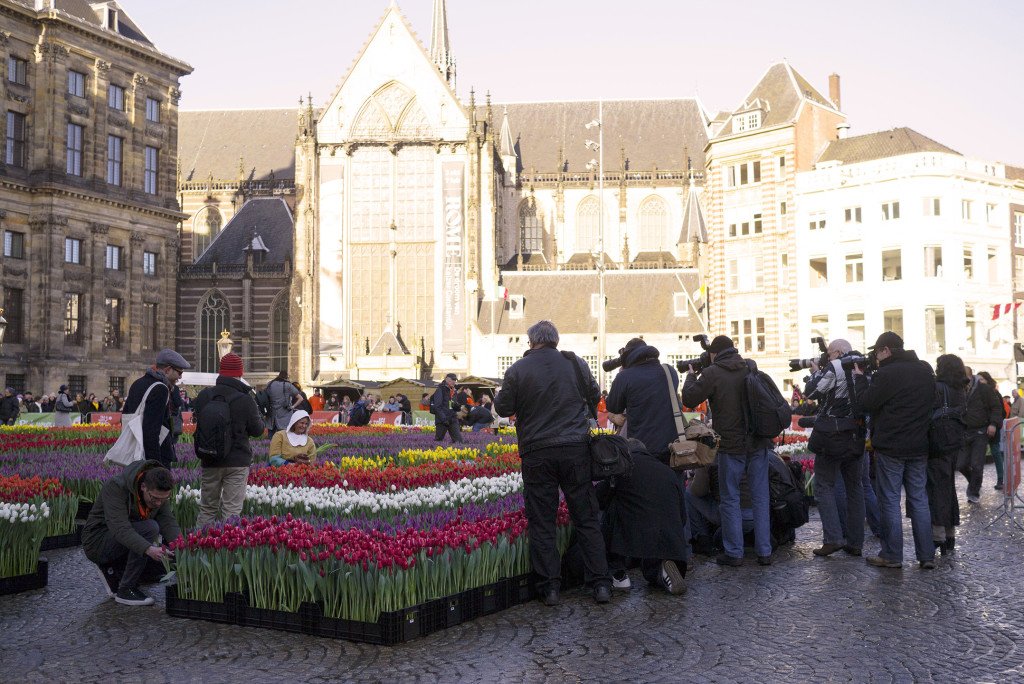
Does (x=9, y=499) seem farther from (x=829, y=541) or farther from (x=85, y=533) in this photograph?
(x=829, y=541)

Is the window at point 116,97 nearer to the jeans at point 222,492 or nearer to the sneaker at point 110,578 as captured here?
the jeans at point 222,492

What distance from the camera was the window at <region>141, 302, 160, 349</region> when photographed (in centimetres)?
5269

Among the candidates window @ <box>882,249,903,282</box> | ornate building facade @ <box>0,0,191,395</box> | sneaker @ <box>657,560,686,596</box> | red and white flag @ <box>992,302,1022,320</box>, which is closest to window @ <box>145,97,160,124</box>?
ornate building facade @ <box>0,0,191,395</box>

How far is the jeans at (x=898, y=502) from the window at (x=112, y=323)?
154ft

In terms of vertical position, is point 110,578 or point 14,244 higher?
point 14,244

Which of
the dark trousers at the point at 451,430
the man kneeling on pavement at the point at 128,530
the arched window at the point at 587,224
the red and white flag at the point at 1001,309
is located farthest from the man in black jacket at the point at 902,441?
the arched window at the point at 587,224

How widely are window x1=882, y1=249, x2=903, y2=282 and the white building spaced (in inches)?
1.8

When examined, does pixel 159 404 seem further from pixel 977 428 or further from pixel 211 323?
pixel 211 323

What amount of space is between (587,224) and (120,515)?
60813 millimetres

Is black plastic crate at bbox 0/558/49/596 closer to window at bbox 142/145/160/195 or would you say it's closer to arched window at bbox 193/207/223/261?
window at bbox 142/145/160/195

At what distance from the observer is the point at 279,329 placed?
63.1 m

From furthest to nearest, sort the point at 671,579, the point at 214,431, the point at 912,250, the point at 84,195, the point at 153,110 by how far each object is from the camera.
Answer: the point at 153,110, the point at 84,195, the point at 912,250, the point at 214,431, the point at 671,579

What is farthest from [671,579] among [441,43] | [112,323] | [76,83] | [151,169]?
[441,43]

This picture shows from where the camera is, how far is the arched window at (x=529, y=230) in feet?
221
